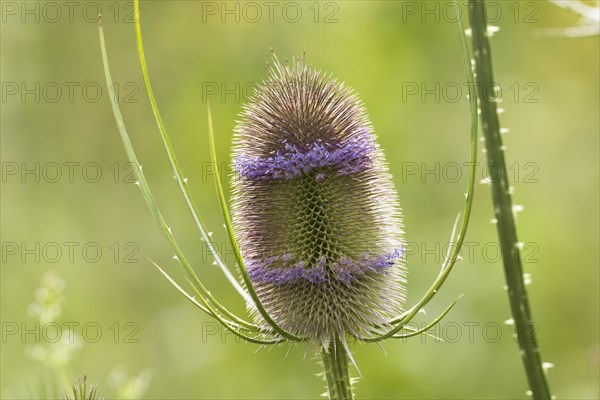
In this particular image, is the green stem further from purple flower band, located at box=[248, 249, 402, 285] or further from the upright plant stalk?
the upright plant stalk

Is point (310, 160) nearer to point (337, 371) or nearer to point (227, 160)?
point (337, 371)

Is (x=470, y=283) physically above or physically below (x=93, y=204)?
below

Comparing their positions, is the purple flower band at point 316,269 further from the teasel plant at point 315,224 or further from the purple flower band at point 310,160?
the purple flower band at point 310,160

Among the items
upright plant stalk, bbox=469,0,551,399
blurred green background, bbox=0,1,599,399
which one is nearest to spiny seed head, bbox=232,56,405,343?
upright plant stalk, bbox=469,0,551,399

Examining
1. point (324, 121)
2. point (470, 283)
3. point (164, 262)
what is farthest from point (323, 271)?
point (164, 262)

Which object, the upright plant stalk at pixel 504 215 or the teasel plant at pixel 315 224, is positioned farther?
the teasel plant at pixel 315 224

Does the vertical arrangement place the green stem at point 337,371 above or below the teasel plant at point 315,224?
below

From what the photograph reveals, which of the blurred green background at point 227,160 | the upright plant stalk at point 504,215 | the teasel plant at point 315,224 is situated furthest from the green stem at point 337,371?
the blurred green background at point 227,160

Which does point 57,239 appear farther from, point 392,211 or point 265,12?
point 392,211
